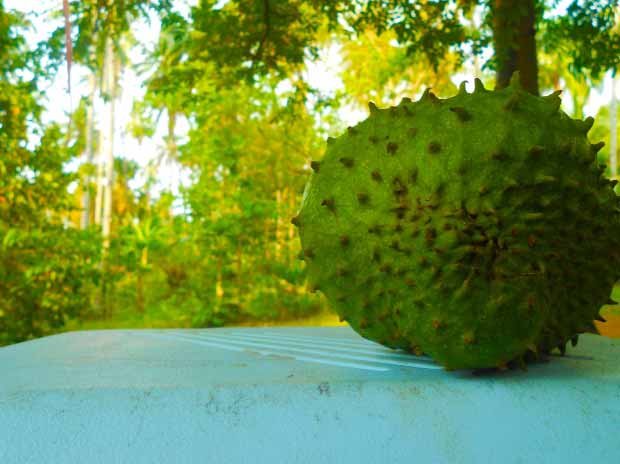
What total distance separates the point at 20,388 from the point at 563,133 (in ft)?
3.34

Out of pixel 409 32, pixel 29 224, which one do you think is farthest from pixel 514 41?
pixel 29 224

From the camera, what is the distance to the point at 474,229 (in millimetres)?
1017

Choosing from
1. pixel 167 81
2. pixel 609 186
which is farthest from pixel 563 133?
pixel 167 81

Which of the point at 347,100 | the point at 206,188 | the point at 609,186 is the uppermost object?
the point at 347,100

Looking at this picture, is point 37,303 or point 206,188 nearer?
point 37,303

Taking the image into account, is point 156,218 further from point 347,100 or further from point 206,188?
point 347,100

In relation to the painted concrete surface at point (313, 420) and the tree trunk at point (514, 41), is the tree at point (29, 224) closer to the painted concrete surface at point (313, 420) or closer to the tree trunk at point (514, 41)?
the tree trunk at point (514, 41)

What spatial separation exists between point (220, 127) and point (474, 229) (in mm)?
8044

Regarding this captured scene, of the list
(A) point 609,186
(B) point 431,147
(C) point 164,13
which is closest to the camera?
(B) point 431,147

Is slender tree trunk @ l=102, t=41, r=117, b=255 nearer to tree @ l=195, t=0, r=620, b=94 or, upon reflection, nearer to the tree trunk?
tree @ l=195, t=0, r=620, b=94

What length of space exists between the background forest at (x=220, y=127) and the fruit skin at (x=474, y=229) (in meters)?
0.88

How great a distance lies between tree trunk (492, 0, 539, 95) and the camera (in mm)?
3520

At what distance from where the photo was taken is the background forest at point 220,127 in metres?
4.23

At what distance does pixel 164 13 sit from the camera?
427cm
